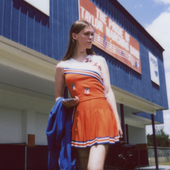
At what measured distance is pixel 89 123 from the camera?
201 cm

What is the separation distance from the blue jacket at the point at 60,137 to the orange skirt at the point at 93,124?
0.18ft

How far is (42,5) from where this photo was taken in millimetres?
6117

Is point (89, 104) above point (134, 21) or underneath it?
underneath

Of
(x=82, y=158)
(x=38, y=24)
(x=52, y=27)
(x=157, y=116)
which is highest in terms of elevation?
(x=52, y=27)

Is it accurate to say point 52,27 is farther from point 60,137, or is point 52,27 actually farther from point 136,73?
point 136,73

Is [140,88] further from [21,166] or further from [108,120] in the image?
[108,120]

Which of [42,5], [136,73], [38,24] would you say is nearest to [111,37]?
[136,73]

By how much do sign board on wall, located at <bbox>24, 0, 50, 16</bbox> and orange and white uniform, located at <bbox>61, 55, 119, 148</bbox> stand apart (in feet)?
13.7

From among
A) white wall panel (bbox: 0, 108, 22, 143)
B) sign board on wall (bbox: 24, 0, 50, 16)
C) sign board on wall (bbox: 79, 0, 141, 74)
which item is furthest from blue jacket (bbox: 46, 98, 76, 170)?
white wall panel (bbox: 0, 108, 22, 143)

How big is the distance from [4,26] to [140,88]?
7959 millimetres

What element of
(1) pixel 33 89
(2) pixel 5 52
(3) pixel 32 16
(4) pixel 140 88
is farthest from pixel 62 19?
(4) pixel 140 88

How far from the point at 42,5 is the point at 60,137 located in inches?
187

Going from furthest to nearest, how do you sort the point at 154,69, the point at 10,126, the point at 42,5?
the point at 154,69 → the point at 10,126 → the point at 42,5

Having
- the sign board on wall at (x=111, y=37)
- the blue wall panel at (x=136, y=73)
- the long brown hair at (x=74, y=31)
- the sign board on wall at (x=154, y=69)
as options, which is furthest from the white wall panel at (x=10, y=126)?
the sign board on wall at (x=154, y=69)
